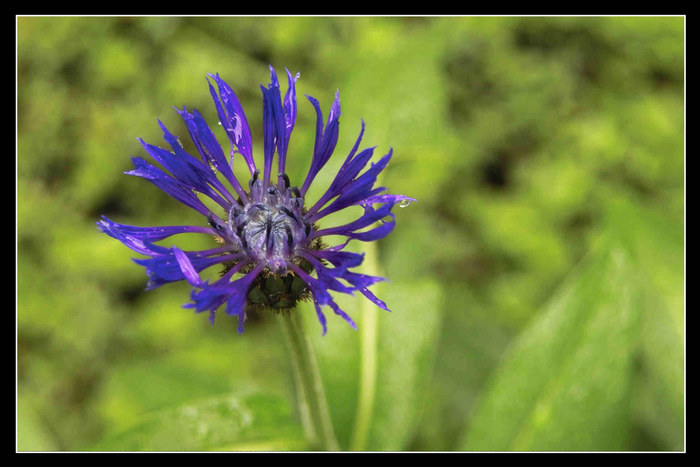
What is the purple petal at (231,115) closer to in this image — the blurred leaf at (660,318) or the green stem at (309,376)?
the green stem at (309,376)

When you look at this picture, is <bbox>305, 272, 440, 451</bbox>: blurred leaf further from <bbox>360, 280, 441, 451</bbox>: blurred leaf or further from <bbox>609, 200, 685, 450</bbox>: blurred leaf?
<bbox>609, 200, 685, 450</bbox>: blurred leaf

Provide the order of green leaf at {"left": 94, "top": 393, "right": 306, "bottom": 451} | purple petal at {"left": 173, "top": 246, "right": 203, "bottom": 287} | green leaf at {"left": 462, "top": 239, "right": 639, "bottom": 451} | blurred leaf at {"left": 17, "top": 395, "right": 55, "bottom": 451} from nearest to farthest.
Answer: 1. purple petal at {"left": 173, "top": 246, "right": 203, "bottom": 287}
2. green leaf at {"left": 94, "top": 393, "right": 306, "bottom": 451}
3. green leaf at {"left": 462, "top": 239, "right": 639, "bottom": 451}
4. blurred leaf at {"left": 17, "top": 395, "right": 55, "bottom": 451}

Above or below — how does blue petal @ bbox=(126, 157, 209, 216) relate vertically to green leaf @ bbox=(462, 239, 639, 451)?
above

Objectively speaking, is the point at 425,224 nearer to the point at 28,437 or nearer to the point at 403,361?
the point at 403,361

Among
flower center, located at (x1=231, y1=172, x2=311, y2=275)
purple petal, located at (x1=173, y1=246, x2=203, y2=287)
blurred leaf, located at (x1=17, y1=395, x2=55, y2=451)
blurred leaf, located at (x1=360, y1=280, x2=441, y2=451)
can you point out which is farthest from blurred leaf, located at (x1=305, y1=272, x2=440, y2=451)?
blurred leaf, located at (x1=17, y1=395, x2=55, y2=451)

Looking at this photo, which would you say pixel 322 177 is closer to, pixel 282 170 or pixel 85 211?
pixel 282 170

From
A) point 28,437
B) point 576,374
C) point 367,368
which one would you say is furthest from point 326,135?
point 28,437

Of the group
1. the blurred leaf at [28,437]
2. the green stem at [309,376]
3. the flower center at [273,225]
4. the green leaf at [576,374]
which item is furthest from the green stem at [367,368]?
the blurred leaf at [28,437]
